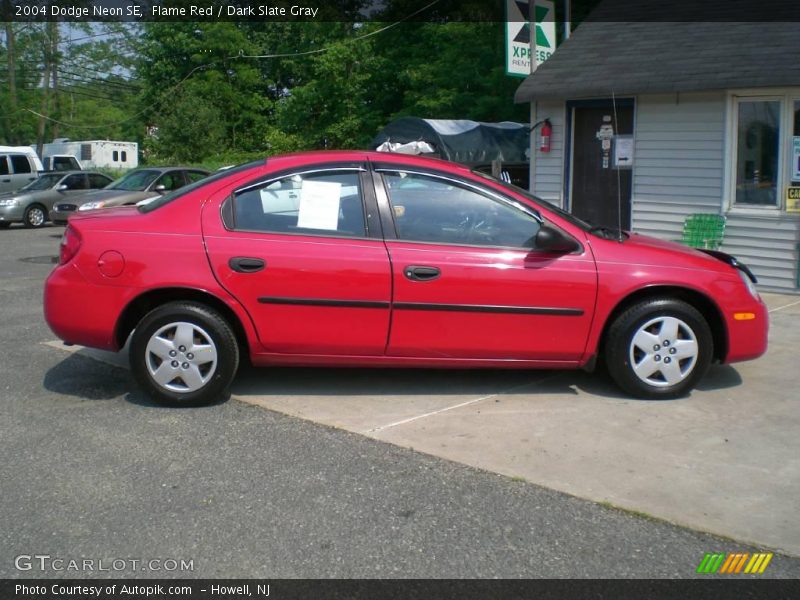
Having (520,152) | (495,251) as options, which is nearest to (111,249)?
(495,251)

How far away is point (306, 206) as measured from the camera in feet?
18.9

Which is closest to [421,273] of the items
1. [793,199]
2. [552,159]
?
[793,199]

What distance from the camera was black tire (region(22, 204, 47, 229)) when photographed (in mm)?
21219

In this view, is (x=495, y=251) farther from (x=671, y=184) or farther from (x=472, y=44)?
(x=472, y=44)

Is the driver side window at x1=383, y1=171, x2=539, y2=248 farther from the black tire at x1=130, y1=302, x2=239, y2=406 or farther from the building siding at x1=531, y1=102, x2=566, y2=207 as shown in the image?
the building siding at x1=531, y1=102, x2=566, y2=207

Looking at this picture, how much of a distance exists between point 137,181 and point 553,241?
14099mm

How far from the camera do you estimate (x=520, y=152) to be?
21156mm

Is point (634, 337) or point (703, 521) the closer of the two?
point (703, 521)

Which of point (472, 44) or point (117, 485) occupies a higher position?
point (472, 44)

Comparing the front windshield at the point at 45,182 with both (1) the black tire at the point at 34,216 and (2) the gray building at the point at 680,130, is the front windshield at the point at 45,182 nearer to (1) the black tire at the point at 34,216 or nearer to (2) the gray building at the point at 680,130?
(1) the black tire at the point at 34,216

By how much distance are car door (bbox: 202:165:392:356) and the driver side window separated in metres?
0.20

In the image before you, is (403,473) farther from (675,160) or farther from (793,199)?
(675,160)

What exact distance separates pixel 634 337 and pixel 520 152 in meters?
15.9
